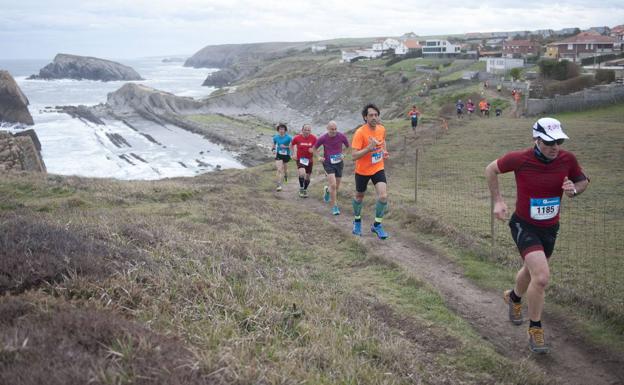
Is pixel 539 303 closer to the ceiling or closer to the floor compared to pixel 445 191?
closer to the ceiling

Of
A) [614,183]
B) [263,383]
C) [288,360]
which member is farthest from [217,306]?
[614,183]

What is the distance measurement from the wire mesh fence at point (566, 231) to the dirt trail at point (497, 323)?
28.6 inches

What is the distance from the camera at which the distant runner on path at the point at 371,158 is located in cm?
942

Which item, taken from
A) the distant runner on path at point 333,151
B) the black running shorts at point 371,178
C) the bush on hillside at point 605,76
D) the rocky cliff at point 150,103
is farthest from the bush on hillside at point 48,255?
the rocky cliff at point 150,103

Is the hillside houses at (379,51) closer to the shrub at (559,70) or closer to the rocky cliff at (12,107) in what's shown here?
the rocky cliff at (12,107)

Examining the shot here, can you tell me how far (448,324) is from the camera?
610 cm

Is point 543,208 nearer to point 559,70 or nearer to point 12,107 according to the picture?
point 559,70

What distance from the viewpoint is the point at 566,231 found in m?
10.8

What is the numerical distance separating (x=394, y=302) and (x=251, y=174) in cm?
1356

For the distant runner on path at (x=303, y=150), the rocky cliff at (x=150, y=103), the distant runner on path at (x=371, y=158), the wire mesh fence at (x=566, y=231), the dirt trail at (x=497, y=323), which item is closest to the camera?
the dirt trail at (x=497, y=323)

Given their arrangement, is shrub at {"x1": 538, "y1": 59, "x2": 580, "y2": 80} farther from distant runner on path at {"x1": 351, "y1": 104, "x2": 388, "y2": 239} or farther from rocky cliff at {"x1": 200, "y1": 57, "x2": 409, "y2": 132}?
distant runner on path at {"x1": 351, "y1": 104, "x2": 388, "y2": 239}

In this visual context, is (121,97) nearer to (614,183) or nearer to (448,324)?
(614,183)

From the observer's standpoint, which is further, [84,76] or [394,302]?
[84,76]

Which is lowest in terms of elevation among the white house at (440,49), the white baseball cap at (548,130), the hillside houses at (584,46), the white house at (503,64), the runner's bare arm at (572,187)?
the runner's bare arm at (572,187)
